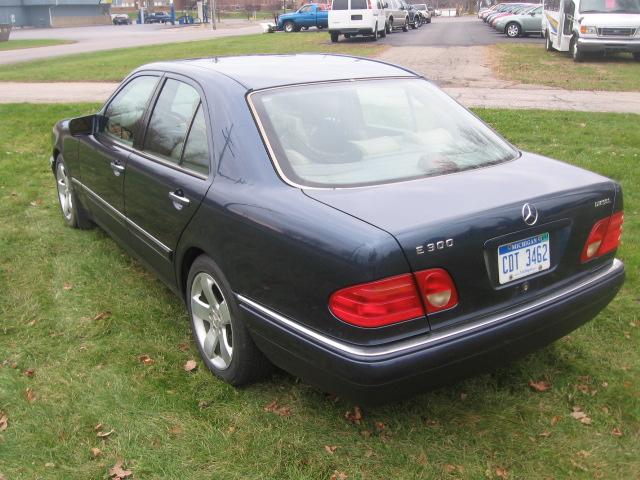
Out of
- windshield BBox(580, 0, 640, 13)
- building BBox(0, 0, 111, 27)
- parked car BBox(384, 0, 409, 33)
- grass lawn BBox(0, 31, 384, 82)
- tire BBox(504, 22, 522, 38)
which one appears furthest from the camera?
building BBox(0, 0, 111, 27)

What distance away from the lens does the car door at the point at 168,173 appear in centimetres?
338

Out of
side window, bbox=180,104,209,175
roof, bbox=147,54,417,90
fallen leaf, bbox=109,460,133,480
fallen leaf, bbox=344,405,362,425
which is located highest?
roof, bbox=147,54,417,90

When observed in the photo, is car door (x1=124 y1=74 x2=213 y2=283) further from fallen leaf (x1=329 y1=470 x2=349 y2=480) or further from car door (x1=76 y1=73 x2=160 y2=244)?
fallen leaf (x1=329 y1=470 x2=349 y2=480)

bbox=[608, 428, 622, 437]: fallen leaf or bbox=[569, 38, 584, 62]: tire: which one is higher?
bbox=[569, 38, 584, 62]: tire

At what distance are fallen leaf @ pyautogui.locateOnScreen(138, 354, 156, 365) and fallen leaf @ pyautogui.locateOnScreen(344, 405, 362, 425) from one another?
Result: 3.96 ft

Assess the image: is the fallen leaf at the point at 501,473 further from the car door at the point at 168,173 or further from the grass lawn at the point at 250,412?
the car door at the point at 168,173

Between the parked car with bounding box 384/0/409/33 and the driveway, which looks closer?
the driveway

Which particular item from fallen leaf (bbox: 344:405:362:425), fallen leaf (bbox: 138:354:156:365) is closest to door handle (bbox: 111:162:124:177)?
fallen leaf (bbox: 138:354:156:365)

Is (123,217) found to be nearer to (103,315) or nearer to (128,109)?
(103,315)

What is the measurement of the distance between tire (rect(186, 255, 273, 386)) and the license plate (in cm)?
121

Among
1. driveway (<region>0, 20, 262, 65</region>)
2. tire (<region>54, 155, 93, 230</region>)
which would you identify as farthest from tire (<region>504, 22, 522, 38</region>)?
tire (<region>54, 155, 93, 230</region>)

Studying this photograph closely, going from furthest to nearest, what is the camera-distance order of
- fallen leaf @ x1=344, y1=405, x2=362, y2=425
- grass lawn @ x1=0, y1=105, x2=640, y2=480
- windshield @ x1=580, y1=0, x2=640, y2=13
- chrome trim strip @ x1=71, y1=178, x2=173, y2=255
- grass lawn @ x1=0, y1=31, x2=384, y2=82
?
windshield @ x1=580, y1=0, x2=640, y2=13, grass lawn @ x1=0, y1=31, x2=384, y2=82, chrome trim strip @ x1=71, y1=178, x2=173, y2=255, fallen leaf @ x1=344, y1=405, x2=362, y2=425, grass lawn @ x1=0, y1=105, x2=640, y2=480

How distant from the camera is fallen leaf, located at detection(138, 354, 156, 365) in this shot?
3.67 m

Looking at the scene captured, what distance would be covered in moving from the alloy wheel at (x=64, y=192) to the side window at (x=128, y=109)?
121cm
